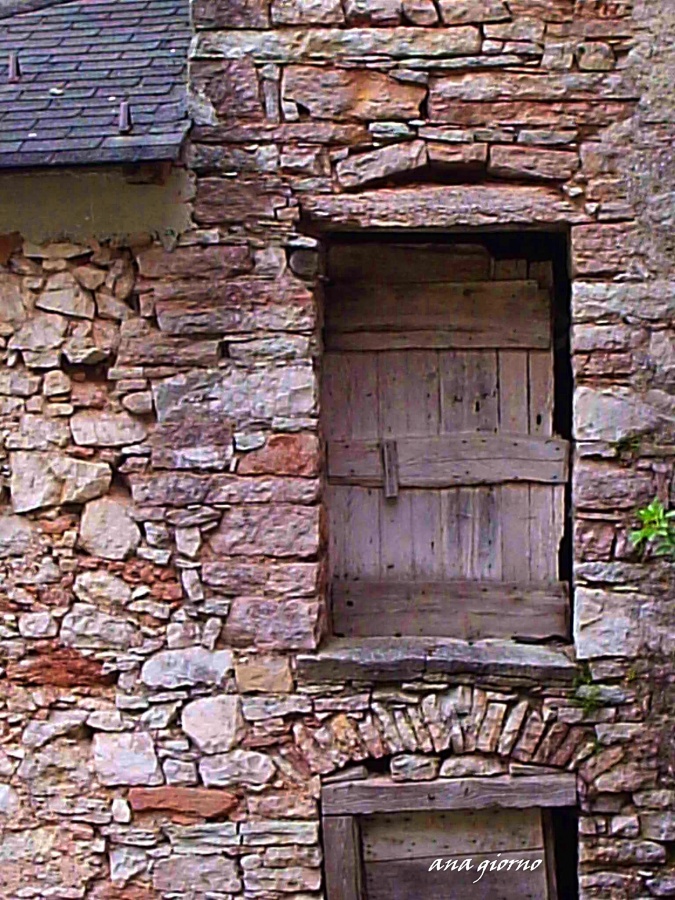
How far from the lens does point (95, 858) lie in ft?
13.2

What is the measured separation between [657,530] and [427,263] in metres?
1.46

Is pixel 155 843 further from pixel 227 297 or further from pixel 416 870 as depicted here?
pixel 227 297

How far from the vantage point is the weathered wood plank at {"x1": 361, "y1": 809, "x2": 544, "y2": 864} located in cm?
409

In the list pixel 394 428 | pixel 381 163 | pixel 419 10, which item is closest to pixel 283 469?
pixel 394 428

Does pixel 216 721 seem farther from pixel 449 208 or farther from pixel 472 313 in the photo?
pixel 449 208

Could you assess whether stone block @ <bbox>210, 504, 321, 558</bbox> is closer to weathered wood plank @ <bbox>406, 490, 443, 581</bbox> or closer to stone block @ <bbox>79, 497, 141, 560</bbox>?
stone block @ <bbox>79, 497, 141, 560</bbox>

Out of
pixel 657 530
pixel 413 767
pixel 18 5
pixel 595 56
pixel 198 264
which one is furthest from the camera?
pixel 413 767

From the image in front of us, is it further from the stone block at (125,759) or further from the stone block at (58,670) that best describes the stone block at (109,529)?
the stone block at (125,759)

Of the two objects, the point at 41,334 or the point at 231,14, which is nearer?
the point at 231,14

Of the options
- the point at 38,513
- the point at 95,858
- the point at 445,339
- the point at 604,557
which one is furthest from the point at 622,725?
the point at 38,513

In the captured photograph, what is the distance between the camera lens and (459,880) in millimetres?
4117

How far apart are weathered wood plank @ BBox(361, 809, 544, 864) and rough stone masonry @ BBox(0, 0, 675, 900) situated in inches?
8.2

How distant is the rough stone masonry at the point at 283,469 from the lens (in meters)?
3.80

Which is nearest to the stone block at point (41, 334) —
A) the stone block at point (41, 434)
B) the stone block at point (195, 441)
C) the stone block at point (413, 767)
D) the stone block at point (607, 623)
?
the stone block at point (41, 434)
